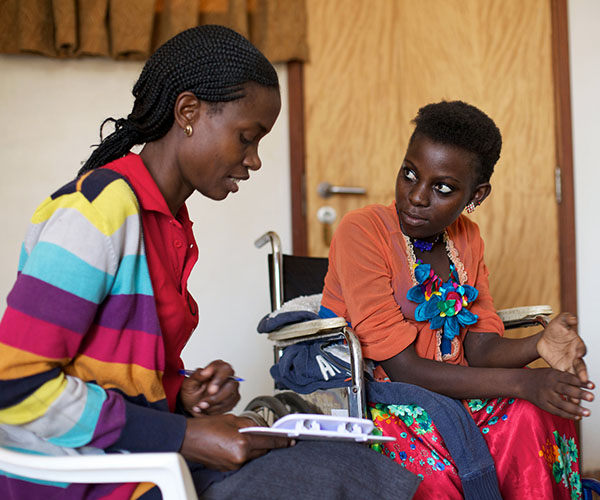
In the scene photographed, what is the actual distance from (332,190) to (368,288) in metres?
1.31

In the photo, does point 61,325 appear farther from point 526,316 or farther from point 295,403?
point 526,316

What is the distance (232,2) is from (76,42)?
64cm

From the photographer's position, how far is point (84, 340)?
3.17 feet

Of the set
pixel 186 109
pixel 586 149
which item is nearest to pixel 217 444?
pixel 186 109

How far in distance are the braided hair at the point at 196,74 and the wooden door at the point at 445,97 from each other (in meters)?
1.75

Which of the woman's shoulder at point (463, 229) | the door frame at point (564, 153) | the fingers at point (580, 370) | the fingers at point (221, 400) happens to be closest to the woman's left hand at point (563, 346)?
the fingers at point (580, 370)

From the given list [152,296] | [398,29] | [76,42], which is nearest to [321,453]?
[152,296]

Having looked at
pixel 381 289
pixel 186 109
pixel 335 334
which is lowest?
pixel 335 334

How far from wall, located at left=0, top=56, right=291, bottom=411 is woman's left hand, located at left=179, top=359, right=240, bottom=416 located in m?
1.61

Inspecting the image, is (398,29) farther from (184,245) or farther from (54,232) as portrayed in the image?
(54,232)

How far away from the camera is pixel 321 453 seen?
3.34 feet

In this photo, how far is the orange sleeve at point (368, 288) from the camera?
1.59 metres

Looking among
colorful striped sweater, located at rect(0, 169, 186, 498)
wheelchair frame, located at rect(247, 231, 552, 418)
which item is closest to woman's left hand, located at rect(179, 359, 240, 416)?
colorful striped sweater, located at rect(0, 169, 186, 498)

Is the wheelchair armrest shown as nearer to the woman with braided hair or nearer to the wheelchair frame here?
the wheelchair frame
